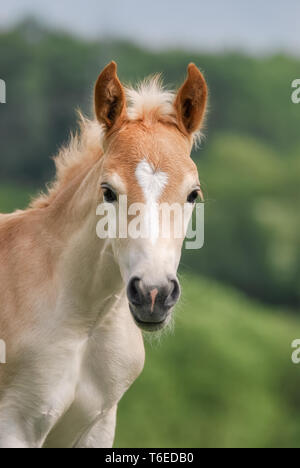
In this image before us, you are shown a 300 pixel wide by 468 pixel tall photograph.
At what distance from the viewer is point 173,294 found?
15.1ft

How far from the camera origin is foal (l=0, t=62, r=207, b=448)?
16.6 ft

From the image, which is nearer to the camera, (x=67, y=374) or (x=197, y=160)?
(x=67, y=374)

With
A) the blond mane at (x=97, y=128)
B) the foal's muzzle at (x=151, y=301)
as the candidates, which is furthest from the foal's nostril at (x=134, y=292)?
the blond mane at (x=97, y=128)

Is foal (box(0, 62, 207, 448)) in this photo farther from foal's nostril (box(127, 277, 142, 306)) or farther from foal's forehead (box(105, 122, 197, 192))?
foal's nostril (box(127, 277, 142, 306))

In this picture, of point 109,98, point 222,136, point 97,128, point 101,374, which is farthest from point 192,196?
point 222,136

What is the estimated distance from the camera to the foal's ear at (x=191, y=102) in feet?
17.6

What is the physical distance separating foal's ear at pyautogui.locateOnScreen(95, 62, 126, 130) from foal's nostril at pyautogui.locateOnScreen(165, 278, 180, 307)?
4.19ft

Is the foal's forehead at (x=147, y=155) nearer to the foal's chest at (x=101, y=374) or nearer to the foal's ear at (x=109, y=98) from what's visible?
the foal's ear at (x=109, y=98)

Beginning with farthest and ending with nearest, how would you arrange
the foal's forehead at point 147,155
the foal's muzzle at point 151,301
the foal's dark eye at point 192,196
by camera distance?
the foal's dark eye at point 192,196
the foal's forehead at point 147,155
the foal's muzzle at point 151,301

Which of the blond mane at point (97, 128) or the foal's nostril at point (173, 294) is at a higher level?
the blond mane at point (97, 128)

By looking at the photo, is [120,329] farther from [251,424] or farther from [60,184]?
[251,424]
